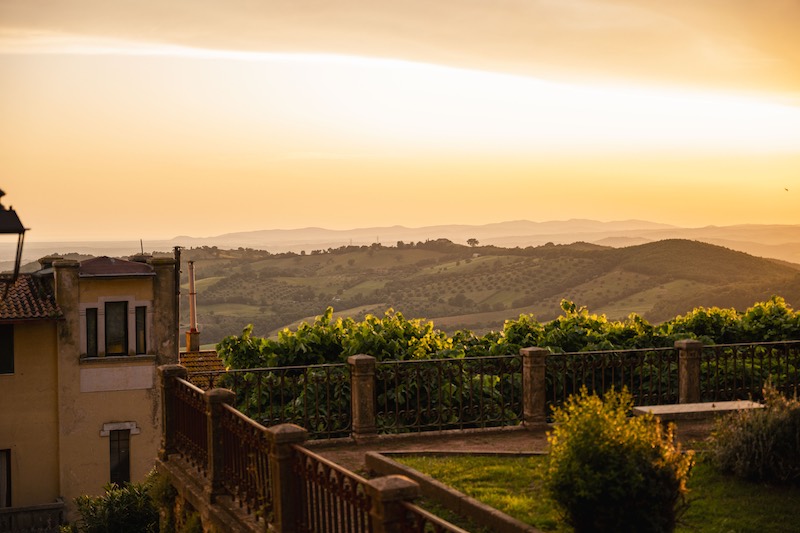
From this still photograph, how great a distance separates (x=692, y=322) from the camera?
17531 millimetres

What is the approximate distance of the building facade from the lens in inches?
1436

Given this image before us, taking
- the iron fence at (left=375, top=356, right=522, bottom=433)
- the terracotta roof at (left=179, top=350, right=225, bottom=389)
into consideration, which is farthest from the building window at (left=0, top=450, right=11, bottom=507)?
the iron fence at (left=375, top=356, right=522, bottom=433)

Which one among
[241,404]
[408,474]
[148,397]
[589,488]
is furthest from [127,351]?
[589,488]

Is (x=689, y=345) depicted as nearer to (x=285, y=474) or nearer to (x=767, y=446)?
(x=767, y=446)

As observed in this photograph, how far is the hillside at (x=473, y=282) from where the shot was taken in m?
97.6

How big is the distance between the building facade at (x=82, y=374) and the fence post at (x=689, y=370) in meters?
28.5

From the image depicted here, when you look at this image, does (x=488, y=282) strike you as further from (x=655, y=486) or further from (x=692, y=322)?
(x=655, y=486)

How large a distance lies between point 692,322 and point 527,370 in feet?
19.1

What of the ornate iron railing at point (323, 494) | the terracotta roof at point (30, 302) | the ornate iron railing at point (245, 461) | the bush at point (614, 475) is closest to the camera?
the ornate iron railing at point (323, 494)

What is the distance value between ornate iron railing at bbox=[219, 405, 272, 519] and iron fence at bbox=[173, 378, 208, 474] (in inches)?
25.8

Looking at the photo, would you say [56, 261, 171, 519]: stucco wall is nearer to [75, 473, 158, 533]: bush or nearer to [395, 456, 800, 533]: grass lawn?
[75, 473, 158, 533]: bush

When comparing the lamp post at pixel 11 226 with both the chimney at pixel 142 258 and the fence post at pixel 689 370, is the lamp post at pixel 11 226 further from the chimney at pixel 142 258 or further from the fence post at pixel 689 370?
the chimney at pixel 142 258

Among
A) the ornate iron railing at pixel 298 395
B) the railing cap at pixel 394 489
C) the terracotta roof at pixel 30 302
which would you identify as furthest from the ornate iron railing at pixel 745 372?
the terracotta roof at pixel 30 302

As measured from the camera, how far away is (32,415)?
121 ft
